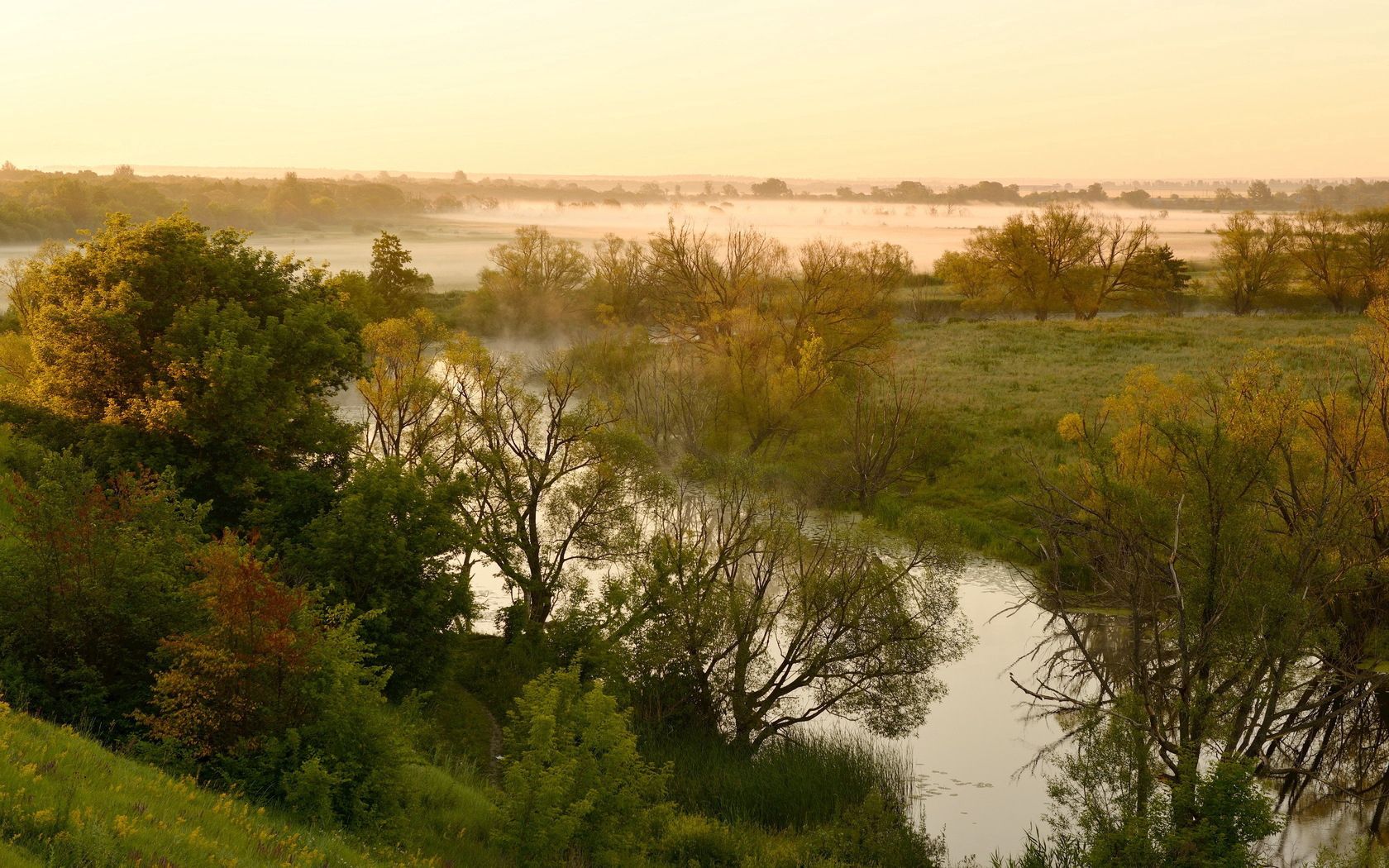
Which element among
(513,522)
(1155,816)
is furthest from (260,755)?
(513,522)

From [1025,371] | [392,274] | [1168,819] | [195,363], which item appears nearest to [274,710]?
[195,363]

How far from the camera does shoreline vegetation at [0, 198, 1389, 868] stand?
51.3 ft

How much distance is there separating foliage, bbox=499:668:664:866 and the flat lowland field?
13.7 meters

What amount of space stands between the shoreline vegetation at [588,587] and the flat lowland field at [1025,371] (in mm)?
528

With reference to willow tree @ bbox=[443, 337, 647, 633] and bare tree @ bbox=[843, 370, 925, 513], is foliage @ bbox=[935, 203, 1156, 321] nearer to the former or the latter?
bare tree @ bbox=[843, 370, 925, 513]

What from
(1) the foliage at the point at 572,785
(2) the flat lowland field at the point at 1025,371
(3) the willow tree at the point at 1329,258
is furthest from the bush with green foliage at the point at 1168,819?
(3) the willow tree at the point at 1329,258

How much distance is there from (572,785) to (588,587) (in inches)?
586

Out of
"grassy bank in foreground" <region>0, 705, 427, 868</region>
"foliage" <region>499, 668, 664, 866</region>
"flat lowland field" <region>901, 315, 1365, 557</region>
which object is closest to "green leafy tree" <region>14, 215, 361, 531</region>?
"foliage" <region>499, 668, 664, 866</region>

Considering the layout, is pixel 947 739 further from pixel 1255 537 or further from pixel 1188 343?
pixel 1188 343

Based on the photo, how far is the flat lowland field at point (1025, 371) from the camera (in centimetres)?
4469

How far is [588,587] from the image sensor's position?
3177 cm

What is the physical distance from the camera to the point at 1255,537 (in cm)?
2167

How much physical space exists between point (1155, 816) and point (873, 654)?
31.1 ft

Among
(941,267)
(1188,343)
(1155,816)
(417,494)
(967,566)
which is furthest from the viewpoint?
(941,267)
